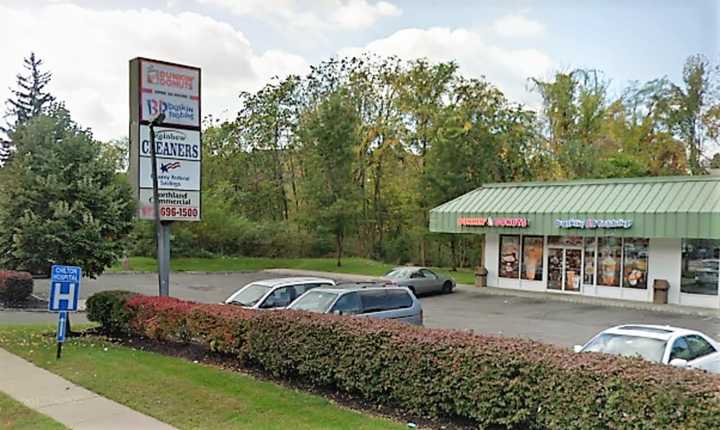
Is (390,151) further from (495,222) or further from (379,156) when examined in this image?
(495,222)

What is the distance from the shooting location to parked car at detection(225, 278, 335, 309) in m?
12.9

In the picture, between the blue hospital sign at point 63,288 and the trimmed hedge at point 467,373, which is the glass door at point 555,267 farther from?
the blue hospital sign at point 63,288

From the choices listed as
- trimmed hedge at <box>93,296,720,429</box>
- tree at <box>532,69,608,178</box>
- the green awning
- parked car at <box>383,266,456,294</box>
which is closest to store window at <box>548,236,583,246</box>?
the green awning

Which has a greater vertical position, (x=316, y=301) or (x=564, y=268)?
(x=316, y=301)

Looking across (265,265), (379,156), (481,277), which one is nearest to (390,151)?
(379,156)

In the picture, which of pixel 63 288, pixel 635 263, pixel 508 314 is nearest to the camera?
A: pixel 63 288

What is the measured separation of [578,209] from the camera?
75.0 ft

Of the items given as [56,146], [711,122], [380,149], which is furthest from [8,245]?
[380,149]

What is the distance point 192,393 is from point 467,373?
3.36m

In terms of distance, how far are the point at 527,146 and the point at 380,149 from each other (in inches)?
371

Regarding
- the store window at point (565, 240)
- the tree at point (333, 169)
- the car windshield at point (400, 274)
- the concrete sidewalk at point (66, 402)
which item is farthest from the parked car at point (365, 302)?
the tree at point (333, 169)

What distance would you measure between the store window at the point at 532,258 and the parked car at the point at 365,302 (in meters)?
14.7

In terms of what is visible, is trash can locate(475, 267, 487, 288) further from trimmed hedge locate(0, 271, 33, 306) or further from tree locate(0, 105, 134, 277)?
tree locate(0, 105, 134, 277)

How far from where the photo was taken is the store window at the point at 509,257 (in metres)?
26.2
